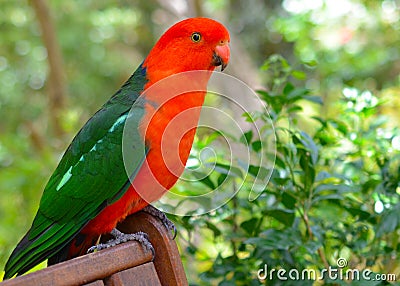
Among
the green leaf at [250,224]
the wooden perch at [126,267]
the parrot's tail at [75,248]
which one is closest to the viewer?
the wooden perch at [126,267]

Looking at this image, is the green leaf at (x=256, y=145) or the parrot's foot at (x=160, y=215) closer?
the parrot's foot at (x=160, y=215)

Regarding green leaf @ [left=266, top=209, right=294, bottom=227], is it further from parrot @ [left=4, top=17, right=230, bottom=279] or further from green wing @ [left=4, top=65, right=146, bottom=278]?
green wing @ [left=4, top=65, right=146, bottom=278]

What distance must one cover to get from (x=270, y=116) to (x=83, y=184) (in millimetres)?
603

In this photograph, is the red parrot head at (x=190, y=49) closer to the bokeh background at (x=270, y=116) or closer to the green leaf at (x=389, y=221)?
the bokeh background at (x=270, y=116)

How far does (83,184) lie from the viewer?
1.52 meters

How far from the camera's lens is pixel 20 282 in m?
0.95

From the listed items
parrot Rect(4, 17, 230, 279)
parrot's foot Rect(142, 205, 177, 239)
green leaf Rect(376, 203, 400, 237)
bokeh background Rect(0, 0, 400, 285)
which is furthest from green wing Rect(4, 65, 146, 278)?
green leaf Rect(376, 203, 400, 237)

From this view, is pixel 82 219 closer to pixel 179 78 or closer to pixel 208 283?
pixel 179 78

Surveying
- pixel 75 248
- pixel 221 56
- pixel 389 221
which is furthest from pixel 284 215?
pixel 75 248

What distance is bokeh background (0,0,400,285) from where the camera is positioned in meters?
1.75

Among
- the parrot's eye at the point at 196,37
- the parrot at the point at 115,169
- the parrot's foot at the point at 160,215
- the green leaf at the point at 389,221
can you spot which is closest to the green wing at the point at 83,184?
the parrot at the point at 115,169

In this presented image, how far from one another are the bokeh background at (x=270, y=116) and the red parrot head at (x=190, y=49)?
232 mm

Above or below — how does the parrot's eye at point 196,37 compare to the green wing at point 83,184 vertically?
above

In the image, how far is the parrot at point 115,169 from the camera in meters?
1.47
